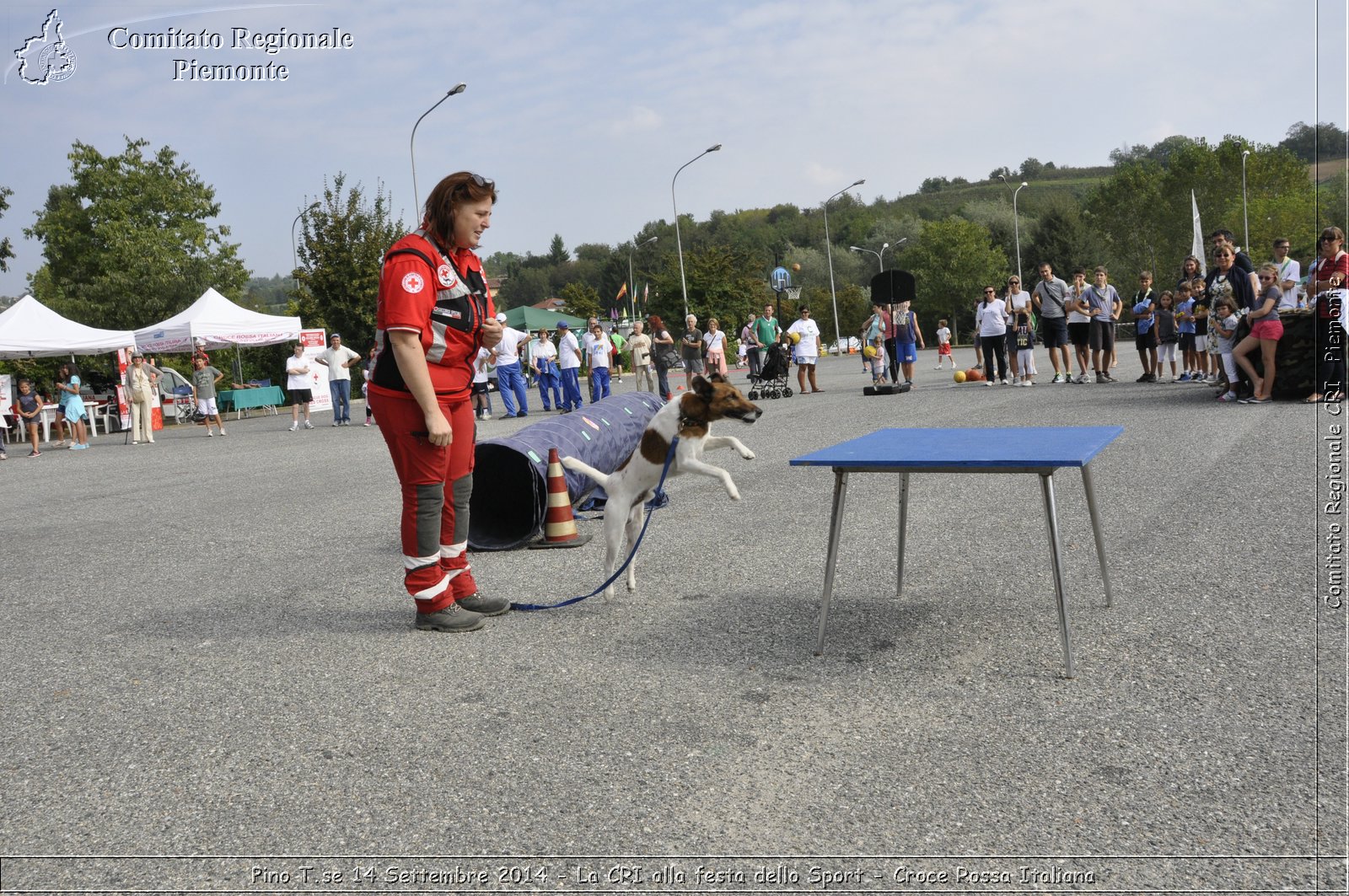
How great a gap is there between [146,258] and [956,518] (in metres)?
47.6

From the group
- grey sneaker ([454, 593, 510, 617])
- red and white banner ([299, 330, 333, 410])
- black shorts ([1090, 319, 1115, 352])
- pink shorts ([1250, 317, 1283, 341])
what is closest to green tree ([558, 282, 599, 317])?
red and white banner ([299, 330, 333, 410])

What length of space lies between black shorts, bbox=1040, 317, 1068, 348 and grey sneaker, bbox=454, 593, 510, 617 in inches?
577

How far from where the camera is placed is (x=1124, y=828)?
2812 millimetres

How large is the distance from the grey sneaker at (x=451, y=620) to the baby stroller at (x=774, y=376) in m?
16.1

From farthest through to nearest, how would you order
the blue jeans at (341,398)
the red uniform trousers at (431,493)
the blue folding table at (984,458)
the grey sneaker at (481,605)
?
the blue jeans at (341,398) → the grey sneaker at (481,605) → the red uniform trousers at (431,493) → the blue folding table at (984,458)

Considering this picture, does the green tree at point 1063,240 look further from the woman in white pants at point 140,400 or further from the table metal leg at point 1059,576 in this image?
the table metal leg at point 1059,576

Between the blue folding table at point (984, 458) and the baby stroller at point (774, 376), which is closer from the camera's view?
the blue folding table at point (984, 458)

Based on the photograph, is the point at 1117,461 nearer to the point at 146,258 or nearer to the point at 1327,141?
the point at 1327,141

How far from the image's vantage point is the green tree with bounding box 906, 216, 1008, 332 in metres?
97.2

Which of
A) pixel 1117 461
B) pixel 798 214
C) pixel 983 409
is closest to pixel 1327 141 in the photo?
pixel 1117 461

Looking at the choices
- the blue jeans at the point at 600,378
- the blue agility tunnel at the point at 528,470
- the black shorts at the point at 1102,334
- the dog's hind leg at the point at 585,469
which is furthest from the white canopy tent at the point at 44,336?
the dog's hind leg at the point at 585,469

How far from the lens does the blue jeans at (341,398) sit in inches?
885

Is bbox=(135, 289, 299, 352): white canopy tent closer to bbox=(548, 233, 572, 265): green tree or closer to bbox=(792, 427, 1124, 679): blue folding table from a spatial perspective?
bbox=(792, 427, 1124, 679): blue folding table

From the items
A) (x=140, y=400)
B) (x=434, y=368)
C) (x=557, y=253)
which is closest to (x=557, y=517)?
(x=434, y=368)
